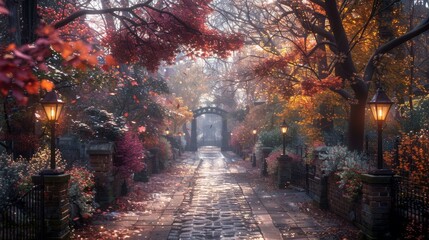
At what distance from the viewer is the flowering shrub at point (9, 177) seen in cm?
811

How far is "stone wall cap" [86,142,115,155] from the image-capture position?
1143 cm

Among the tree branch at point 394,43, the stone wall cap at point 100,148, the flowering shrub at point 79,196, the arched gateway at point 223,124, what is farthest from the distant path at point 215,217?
the arched gateway at point 223,124

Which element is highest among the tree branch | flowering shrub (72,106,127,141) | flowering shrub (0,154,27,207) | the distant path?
the tree branch

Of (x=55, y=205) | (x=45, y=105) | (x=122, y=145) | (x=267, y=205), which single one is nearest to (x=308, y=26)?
(x=267, y=205)

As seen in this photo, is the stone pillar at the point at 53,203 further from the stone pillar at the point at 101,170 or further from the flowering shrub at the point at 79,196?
the stone pillar at the point at 101,170

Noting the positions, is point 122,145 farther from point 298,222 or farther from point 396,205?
point 396,205

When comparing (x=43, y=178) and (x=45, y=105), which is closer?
(x=43, y=178)

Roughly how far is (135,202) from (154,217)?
95.9 inches

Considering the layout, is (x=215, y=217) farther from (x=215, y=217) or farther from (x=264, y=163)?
(x=264, y=163)

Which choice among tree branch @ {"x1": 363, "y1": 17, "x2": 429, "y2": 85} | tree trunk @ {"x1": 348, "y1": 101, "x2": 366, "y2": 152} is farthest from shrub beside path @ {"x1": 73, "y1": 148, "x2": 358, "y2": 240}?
tree branch @ {"x1": 363, "y1": 17, "x2": 429, "y2": 85}

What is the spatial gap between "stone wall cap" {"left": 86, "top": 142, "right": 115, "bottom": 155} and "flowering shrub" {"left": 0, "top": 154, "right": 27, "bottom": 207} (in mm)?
2324

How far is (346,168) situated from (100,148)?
22.7ft

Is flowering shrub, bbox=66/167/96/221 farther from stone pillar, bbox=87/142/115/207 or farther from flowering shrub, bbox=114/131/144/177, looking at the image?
flowering shrub, bbox=114/131/144/177

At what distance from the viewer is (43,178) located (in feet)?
23.5
